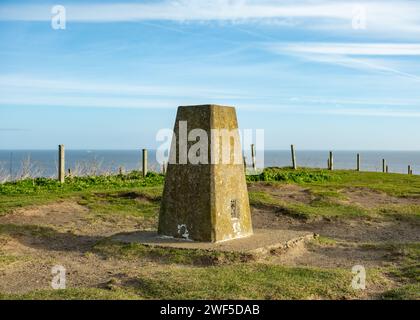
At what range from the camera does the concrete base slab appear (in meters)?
9.96

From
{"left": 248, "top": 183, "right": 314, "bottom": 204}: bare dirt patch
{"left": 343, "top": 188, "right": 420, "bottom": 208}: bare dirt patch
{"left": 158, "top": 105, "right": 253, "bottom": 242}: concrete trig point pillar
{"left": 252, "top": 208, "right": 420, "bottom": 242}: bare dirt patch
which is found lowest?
{"left": 252, "top": 208, "right": 420, "bottom": 242}: bare dirt patch

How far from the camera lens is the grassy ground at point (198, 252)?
7645 mm

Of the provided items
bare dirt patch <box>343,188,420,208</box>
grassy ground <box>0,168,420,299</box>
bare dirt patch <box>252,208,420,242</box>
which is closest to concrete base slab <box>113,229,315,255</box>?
grassy ground <box>0,168,420,299</box>

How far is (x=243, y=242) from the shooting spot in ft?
34.5

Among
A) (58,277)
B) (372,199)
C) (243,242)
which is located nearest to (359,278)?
(243,242)

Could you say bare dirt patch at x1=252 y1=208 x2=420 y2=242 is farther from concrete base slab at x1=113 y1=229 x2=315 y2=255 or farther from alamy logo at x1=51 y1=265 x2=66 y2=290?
alamy logo at x1=51 y1=265 x2=66 y2=290

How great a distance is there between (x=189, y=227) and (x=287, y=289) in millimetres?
3474

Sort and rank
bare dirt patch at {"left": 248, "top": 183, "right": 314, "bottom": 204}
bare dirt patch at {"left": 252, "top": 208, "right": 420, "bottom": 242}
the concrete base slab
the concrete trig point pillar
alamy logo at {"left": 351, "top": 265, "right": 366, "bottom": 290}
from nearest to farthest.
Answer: alamy logo at {"left": 351, "top": 265, "right": 366, "bottom": 290}
the concrete base slab
the concrete trig point pillar
bare dirt patch at {"left": 252, "top": 208, "right": 420, "bottom": 242}
bare dirt patch at {"left": 248, "top": 183, "right": 314, "bottom": 204}

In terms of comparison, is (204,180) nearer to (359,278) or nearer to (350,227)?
Answer: (359,278)

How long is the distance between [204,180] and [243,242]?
4.64ft

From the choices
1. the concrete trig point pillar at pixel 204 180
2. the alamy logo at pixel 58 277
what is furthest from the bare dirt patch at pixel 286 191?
the alamy logo at pixel 58 277

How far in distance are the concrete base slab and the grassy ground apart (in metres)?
0.21
